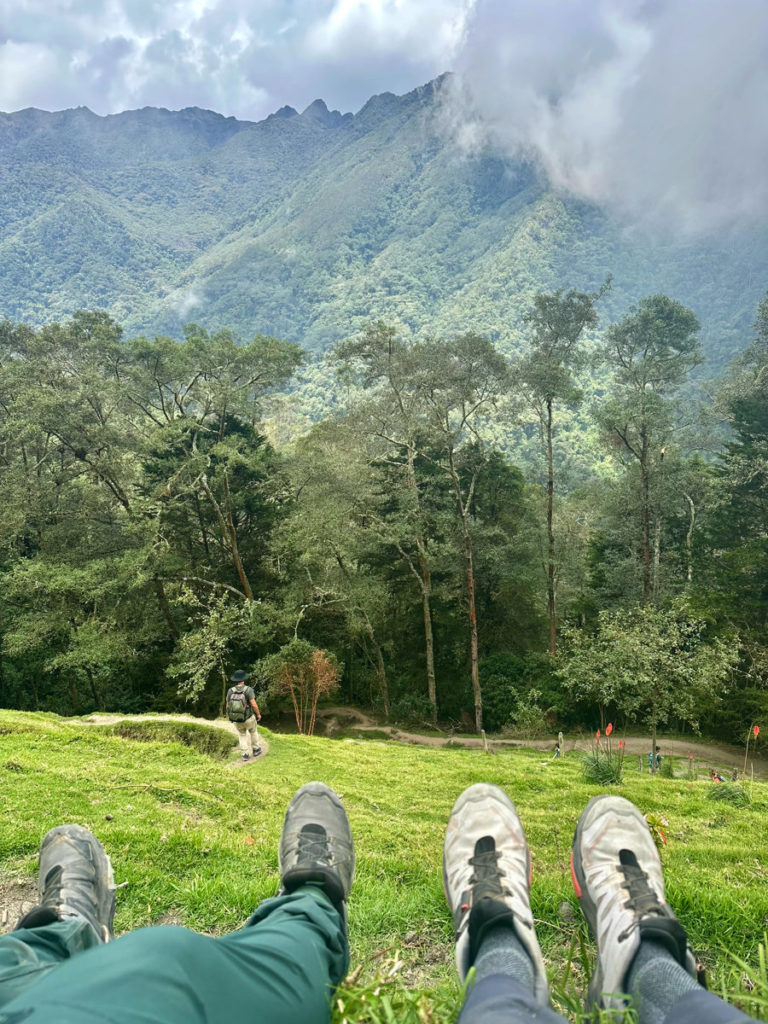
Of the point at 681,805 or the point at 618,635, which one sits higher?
the point at 618,635

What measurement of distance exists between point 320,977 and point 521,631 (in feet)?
76.6

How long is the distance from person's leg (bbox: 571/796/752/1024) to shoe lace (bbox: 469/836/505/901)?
39 cm

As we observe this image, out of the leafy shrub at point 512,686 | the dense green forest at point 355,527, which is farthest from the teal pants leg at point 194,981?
the leafy shrub at point 512,686

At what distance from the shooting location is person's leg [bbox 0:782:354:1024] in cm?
104

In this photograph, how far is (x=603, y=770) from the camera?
7.17 metres

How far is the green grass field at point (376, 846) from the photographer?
2.19 meters

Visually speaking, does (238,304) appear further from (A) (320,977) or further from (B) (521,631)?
(A) (320,977)

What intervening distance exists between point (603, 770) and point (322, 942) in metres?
6.69

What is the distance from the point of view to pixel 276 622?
17938mm

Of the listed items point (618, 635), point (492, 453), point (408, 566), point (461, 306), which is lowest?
point (618, 635)

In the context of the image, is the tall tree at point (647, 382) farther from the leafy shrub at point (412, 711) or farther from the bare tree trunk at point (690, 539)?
the leafy shrub at point (412, 711)

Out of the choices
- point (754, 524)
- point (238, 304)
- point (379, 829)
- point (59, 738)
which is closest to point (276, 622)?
point (59, 738)

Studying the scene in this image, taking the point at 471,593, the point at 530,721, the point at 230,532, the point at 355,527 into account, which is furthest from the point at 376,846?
the point at 230,532

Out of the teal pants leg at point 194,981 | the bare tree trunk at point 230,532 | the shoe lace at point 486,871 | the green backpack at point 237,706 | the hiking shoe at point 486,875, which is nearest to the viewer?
the teal pants leg at point 194,981
